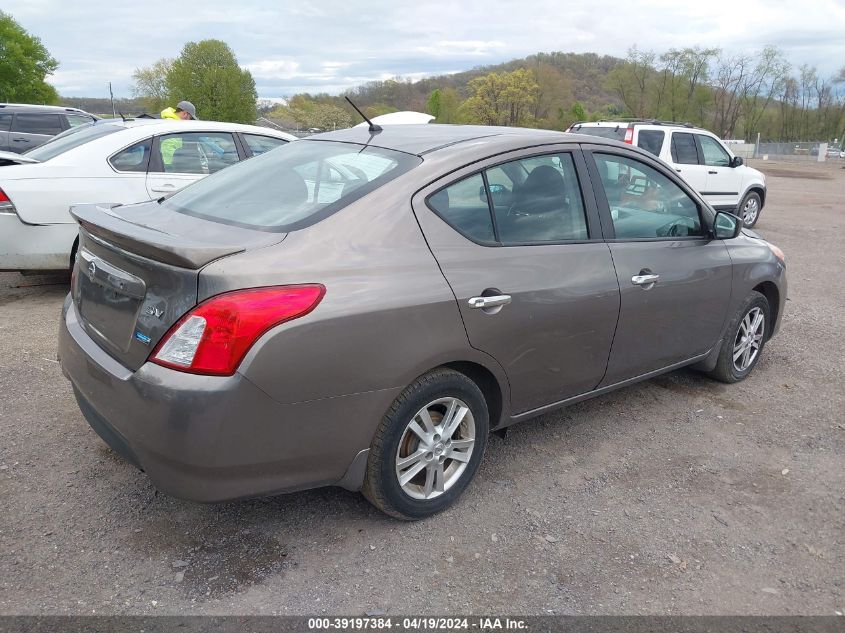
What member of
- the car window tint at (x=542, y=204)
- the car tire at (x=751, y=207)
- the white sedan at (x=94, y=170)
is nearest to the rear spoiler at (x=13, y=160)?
the white sedan at (x=94, y=170)

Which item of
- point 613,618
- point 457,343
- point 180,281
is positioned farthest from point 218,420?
point 613,618

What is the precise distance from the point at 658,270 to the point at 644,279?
0.54 ft

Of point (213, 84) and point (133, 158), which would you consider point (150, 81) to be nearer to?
point (213, 84)

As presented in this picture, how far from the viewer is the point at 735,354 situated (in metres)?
4.57

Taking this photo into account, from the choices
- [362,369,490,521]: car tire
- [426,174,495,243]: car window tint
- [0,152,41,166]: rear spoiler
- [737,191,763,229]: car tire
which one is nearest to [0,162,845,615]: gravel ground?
[362,369,490,521]: car tire

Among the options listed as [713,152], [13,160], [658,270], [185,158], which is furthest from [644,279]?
[713,152]

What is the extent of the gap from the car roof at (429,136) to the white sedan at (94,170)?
3.05 meters

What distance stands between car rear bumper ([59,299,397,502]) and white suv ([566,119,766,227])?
9.77 m

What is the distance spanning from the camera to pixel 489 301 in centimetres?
288

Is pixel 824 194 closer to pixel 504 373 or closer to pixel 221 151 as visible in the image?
pixel 221 151

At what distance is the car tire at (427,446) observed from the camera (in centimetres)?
271

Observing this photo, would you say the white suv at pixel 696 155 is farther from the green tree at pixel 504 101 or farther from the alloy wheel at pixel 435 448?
the green tree at pixel 504 101

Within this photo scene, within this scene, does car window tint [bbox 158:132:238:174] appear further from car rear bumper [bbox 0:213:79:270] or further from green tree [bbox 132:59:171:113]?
green tree [bbox 132:59:171:113]

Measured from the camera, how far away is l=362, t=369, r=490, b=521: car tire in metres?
2.71
